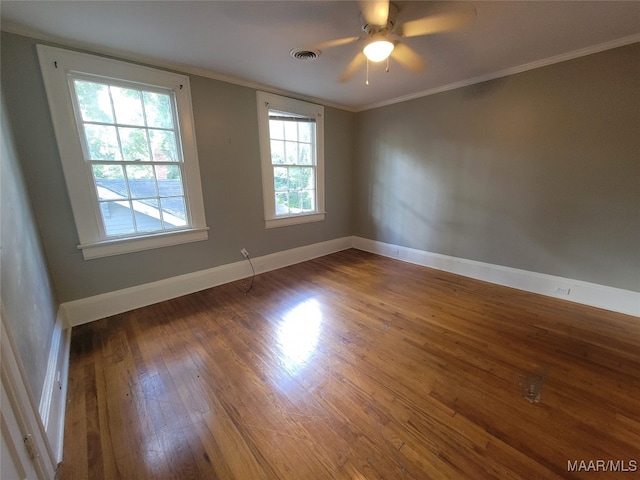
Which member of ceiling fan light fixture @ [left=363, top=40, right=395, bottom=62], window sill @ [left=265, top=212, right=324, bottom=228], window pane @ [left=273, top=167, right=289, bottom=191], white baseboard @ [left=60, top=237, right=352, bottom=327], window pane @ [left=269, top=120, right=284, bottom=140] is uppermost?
ceiling fan light fixture @ [left=363, top=40, right=395, bottom=62]

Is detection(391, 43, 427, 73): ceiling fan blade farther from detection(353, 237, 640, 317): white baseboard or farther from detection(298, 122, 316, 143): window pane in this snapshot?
detection(353, 237, 640, 317): white baseboard

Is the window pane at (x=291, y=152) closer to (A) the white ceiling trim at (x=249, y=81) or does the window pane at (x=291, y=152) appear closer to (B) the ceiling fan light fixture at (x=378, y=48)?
(A) the white ceiling trim at (x=249, y=81)

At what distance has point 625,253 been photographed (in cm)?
238

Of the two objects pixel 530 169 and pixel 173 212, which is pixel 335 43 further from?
pixel 530 169

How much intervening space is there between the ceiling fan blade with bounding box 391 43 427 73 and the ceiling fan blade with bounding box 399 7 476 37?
354 millimetres

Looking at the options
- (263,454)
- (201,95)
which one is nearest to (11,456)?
(263,454)

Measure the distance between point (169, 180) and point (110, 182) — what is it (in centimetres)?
50

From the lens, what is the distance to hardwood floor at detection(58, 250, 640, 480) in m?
1.22

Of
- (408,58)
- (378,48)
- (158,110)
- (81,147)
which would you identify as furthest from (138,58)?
(408,58)

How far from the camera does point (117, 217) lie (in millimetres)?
2479

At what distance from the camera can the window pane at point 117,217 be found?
7.92ft

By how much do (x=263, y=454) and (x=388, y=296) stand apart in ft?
6.48

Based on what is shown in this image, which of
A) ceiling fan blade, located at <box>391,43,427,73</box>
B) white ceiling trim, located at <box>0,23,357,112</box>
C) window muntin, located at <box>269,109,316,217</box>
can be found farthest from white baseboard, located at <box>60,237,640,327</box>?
ceiling fan blade, located at <box>391,43,427,73</box>

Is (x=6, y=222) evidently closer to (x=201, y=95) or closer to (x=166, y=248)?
(x=166, y=248)
